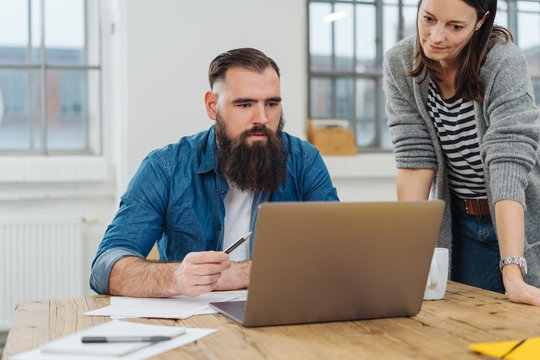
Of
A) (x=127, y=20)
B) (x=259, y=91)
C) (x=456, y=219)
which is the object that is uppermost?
(x=127, y=20)

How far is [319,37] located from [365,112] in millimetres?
583

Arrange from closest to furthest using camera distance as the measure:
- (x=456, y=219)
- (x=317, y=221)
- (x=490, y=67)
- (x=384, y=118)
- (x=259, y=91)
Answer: (x=317, y=221) < (x=490, y=67) < (x=259, y=91) < (x=456, y=219) < (x=384, y=118)

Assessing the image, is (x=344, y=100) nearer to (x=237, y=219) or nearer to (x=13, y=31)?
(x=13, y=31)

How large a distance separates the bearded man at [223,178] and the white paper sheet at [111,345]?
1.91 ft

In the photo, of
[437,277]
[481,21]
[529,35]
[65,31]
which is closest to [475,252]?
[437,277]

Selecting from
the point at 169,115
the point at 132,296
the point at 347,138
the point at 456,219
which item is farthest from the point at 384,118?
the point at 132,296

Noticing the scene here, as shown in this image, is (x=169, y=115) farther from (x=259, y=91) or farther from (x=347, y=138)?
(x=259, y=91)

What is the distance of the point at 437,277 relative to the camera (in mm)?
1412

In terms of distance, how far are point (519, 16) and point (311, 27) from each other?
5.14 feet

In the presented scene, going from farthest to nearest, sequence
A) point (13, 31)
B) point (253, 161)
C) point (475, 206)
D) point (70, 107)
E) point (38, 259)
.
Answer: point (70, 107) → point (13, 31) → point (38, 259) → point (475, 206) → point (253, 161)

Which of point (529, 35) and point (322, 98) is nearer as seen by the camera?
point (322, 98)

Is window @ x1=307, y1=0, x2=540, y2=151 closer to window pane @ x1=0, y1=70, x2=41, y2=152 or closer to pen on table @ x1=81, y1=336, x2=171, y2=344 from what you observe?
window pane @ x1=0, y1=70, x2=41, y2=152

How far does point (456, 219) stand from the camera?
6.47 ft

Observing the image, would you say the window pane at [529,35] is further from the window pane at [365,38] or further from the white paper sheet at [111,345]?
the white paper sheet at [111,345]
